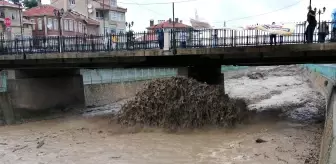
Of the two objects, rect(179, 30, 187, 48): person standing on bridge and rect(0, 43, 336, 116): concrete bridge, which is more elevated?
rect(179, 30, 187, 48): person standing on bridge

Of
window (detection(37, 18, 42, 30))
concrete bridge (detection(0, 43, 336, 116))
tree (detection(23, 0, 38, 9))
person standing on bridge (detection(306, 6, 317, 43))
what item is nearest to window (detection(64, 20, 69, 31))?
window (detection(37, 18, 42, 30))

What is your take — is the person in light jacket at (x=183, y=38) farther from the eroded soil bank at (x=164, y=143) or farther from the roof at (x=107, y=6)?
the roof at (x=107, y=6)

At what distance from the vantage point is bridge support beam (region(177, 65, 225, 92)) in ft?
81.6

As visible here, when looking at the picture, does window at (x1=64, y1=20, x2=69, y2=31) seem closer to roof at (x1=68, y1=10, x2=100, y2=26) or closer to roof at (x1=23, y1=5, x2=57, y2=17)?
roof at (x1=23, y1=5, x2=57, y2=17)

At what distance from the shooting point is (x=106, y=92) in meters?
39.0

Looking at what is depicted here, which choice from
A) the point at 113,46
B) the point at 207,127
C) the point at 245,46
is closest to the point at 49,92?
the point at 113,46

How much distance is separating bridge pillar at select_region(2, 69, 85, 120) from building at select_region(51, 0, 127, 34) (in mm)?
44538

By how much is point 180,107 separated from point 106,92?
18.6 m

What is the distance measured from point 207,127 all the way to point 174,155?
5799mm

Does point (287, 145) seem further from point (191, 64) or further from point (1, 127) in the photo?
point (1, 127)

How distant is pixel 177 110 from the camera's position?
21578mm

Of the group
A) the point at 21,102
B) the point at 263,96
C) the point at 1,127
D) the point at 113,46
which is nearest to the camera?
the point at 113,46

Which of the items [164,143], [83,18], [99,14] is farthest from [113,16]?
[164,143]

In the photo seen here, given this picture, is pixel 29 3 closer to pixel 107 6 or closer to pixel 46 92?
pixel 107 6
